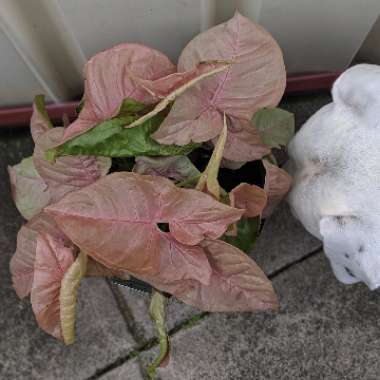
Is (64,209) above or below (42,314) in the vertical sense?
above

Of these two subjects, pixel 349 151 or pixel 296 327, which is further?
pixel 296 327

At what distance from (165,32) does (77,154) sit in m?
0.38

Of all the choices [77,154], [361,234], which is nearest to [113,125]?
[77,154]

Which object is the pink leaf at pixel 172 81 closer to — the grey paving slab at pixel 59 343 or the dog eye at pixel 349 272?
the dog eye at pixel 349 272

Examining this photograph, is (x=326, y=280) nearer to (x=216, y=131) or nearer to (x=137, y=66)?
(x=216, y=131)

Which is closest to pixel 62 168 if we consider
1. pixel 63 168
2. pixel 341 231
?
pixel 63 168

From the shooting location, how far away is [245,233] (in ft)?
3.19

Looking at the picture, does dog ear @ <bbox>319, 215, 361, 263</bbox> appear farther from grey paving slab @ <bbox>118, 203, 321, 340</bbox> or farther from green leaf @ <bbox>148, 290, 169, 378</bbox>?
grey paving slab @ <bbox>118, 203, 321, 340</bbox>

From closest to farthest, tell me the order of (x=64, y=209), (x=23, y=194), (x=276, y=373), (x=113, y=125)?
1. (x=64, y=209)
2. (x=113, y=125)
3. (x=23, y=194)
4. (x=276, y=373)

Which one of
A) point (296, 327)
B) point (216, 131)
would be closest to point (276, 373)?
point (296, 327)

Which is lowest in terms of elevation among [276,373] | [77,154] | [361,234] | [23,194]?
[276,373]

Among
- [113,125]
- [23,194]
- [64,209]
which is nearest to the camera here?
[64,209]

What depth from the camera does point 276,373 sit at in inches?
Result: 51.4

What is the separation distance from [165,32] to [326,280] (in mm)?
720
